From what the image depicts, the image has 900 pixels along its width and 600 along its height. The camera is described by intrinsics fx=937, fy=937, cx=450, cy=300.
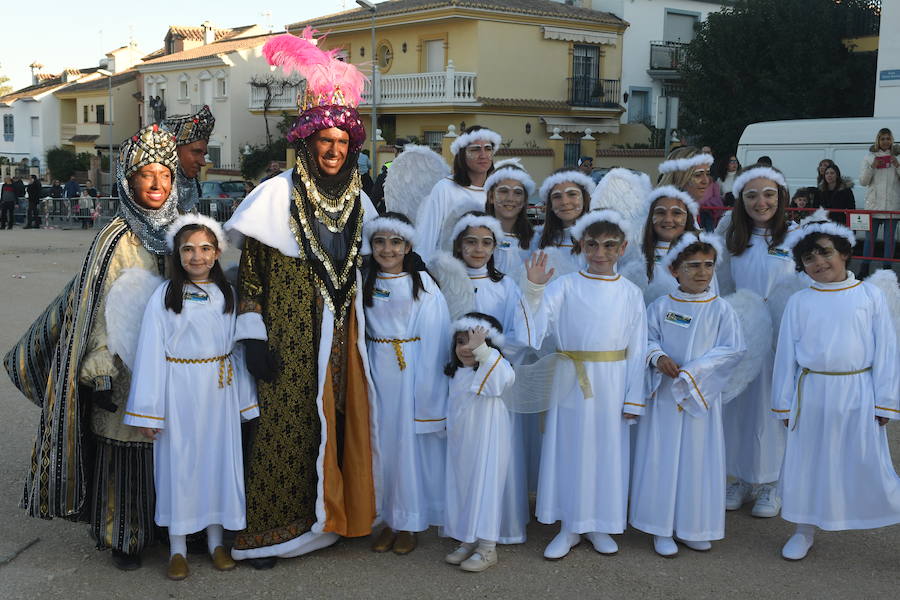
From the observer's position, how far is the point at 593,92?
112 ft

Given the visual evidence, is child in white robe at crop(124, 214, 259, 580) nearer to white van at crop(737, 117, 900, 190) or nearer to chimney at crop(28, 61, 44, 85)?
white van at crop(737, 117, 900, 190)

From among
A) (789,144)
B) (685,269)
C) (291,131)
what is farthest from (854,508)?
(789,144)

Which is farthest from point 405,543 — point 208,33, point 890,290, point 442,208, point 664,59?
point 208,33

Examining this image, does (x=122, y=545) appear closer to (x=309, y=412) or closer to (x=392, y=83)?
(x=309, y=412)

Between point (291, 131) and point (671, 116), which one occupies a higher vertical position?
point (671, 116)

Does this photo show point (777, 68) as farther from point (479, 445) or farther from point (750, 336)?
point (479, 445)

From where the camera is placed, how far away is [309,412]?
4629 millimetres

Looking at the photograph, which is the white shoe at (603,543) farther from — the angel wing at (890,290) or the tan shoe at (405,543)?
the angel wing at (890,290)

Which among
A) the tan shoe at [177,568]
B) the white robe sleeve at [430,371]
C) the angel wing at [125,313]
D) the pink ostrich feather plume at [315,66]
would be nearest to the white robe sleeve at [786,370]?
the white robe sleeve at [430,371]

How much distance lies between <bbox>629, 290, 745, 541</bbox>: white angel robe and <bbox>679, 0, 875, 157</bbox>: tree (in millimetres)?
23733

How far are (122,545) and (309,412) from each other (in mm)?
1080

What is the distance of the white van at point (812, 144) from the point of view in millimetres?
14742

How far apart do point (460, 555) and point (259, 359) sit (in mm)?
1381

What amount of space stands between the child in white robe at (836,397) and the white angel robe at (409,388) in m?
1.75
